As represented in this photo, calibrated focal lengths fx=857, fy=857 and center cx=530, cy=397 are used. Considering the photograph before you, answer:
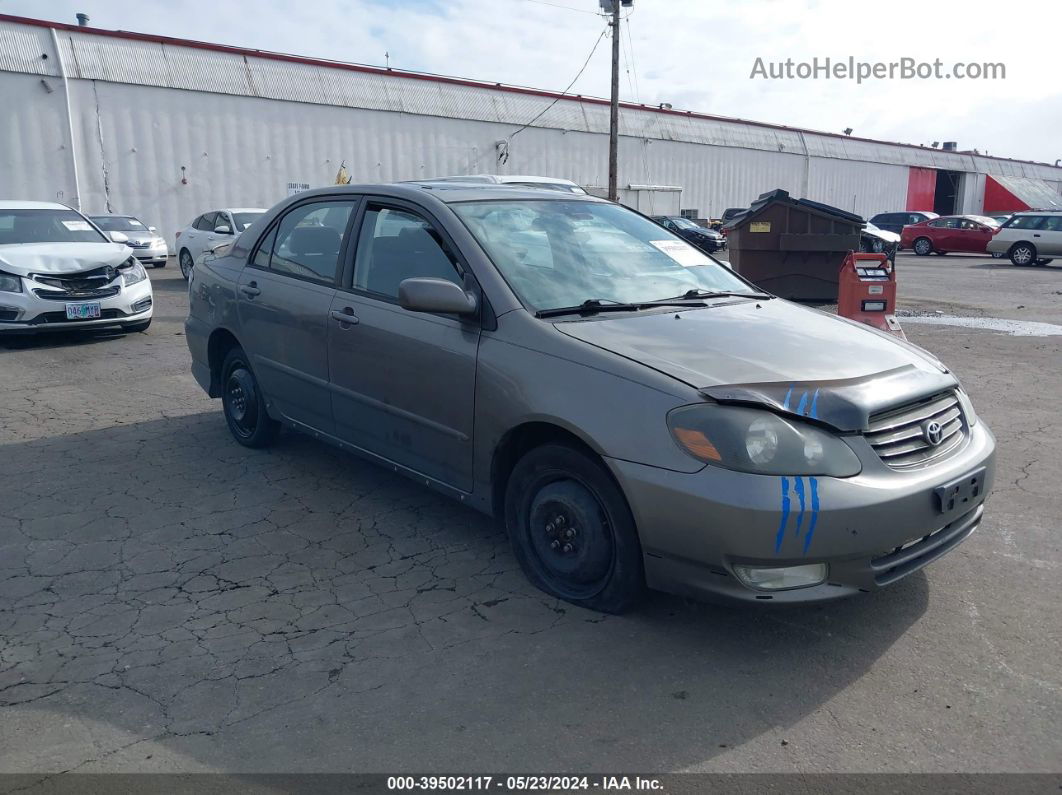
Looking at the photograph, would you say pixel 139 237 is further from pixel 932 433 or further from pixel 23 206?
pixel 932 433

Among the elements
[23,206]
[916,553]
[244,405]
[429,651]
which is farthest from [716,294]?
[23,206]

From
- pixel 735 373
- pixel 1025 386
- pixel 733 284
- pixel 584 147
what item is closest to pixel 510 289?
→ pixel 735 373

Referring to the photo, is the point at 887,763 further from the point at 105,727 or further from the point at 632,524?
the point at 105,727

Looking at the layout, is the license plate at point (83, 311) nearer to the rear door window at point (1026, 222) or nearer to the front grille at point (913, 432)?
the front grille at point (913, 432)

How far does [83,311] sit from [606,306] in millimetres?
7863

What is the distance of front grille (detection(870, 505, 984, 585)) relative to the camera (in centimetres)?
303

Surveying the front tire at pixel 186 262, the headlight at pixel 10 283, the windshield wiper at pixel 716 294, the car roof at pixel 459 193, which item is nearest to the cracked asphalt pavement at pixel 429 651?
the windshield wiper at pixel 716 294

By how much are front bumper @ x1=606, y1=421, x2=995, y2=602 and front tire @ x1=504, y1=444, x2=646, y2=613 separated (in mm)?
120

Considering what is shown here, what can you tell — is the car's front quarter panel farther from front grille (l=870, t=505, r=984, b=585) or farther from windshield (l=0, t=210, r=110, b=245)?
windshield (l=0, t=210, r=110, b=245)

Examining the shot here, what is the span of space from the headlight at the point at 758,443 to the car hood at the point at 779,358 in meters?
0.05

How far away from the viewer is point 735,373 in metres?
3.18

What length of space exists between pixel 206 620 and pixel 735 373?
232cm

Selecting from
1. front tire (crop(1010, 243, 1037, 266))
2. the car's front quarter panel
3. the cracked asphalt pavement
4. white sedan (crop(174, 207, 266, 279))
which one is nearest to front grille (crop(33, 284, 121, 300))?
the cracked asphalt pavement

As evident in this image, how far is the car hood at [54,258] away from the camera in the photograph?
30.5ft
